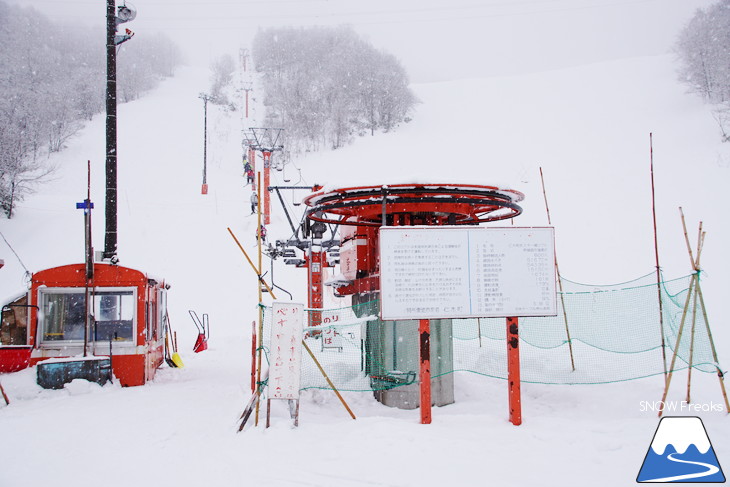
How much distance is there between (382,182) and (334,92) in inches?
1939

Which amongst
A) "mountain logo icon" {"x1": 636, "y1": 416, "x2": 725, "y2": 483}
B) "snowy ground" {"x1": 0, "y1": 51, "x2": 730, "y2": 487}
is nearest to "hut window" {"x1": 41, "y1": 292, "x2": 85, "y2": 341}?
"snowy ground" {"x1": 0, "y1": 51, "x2": 730, "y2": 487}

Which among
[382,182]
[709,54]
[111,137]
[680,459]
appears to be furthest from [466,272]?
[709,54]

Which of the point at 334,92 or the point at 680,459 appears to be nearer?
the point at 680,459

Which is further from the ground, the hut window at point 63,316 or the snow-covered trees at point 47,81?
the snow-covered trees at point 47,81

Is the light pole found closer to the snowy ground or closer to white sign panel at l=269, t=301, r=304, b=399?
the snowy ground

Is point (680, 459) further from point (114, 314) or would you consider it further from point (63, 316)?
point (63, 316)

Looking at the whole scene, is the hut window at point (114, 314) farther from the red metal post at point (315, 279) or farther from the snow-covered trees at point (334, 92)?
the snow-covered trees at point (334, 92)

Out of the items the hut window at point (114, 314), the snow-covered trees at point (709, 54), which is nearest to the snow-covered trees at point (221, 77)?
the snow-covered trees at point (709, 54)

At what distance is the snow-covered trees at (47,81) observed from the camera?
30.2m

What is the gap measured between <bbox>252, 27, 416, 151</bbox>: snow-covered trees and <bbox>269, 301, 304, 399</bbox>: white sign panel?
41570 millimetres

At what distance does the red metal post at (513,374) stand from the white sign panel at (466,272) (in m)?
0.30

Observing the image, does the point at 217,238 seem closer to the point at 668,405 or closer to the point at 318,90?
the point at 668,405

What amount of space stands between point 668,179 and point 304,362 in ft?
71.7

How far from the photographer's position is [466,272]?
741 cm
